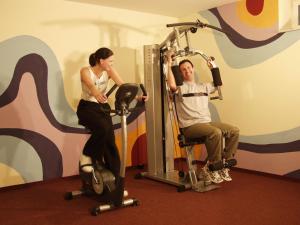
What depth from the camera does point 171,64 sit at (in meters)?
3.62

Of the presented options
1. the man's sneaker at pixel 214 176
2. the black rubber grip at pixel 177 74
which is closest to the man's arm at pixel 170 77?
the black rubber grip at pixel 177 74

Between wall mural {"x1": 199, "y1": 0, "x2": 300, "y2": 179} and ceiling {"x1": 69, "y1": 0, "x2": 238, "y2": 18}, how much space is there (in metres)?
0.22

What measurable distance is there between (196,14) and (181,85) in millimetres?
1841

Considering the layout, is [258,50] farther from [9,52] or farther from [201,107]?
[9,52]

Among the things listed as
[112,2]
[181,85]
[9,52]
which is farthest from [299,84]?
[9,52]

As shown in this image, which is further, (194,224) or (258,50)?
(258,50)

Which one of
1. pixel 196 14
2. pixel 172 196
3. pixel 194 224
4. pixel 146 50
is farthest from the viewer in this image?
pixel 196 14

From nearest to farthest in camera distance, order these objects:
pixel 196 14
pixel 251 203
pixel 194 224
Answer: pixel 194 224 → pixel 251 203 → pixel 196 14

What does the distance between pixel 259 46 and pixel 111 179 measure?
244cm

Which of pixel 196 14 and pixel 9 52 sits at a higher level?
pixel 196 14

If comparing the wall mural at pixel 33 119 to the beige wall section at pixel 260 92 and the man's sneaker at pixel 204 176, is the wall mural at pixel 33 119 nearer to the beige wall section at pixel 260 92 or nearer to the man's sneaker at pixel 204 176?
the man's sneaker at pixel 204 176

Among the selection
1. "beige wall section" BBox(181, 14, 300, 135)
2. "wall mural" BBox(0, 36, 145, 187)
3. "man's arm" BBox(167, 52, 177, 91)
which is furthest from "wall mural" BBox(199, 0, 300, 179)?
"wall mural" BBox(0, 36, 145, 187)

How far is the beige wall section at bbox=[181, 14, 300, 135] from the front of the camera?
3.89 meters

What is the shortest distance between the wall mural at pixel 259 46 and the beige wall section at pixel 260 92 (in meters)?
0.08
